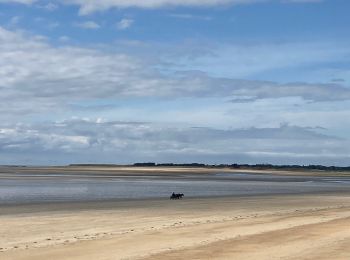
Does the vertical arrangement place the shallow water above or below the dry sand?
above

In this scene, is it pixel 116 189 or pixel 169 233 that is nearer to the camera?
pixel 169 233

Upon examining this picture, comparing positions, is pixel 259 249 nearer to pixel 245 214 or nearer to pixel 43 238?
pixel 43 238

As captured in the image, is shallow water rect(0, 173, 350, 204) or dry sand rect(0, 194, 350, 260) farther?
shallow water rect(0, 173, 350, 204)

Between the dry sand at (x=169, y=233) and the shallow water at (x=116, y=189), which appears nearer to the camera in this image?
the dry sand at (x=169, y=233)

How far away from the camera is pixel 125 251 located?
52.2 ft

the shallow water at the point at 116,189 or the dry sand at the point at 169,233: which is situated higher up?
the shallow water at the point at 116,189

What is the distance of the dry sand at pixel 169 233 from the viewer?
15776 millimetres

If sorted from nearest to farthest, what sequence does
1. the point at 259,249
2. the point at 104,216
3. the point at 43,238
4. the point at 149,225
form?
the point at 259,249 → the point at 43,238 → the point at 149,225 → the point at 104,216

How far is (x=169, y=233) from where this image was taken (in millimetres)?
20094

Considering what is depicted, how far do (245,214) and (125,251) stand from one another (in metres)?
13.9

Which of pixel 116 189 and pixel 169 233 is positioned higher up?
pixel 116 189

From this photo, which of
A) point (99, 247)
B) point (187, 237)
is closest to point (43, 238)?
point (99, 247)

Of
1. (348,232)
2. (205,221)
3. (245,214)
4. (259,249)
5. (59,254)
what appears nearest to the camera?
(59,254)

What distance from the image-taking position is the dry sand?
51.8 feet
